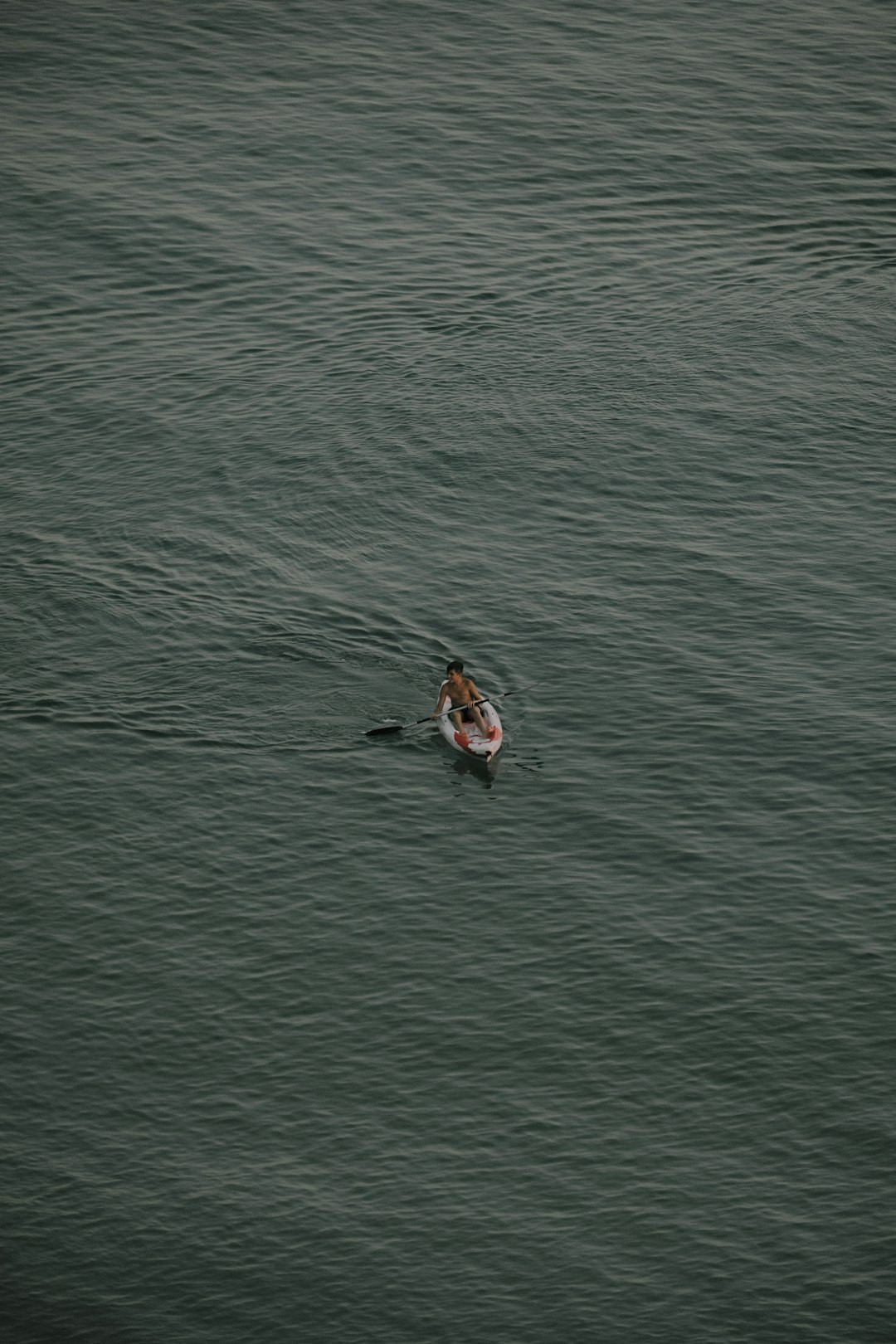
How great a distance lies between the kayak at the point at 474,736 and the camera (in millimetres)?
52875

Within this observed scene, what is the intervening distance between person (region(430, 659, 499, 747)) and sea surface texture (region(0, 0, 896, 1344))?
121 centimetres

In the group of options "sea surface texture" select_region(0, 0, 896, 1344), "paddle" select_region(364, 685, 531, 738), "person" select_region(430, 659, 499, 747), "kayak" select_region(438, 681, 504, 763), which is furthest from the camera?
"paddle" select_region(364, 685, 531, 738)

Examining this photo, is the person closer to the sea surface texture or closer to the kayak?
the kayak

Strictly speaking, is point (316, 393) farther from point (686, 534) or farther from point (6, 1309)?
point (6, 1309)

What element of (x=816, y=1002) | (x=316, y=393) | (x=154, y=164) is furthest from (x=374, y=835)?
(x=154, y=164)

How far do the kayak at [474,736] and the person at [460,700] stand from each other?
4 centimetres

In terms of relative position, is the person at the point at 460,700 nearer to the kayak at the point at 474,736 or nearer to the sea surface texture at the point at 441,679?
the kayak at the point at 474,736

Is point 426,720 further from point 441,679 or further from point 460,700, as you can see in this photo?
point 441,679

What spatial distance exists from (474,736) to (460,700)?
138 cm

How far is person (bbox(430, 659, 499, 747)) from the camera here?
53188 millimetres

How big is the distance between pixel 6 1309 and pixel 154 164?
2583 inches

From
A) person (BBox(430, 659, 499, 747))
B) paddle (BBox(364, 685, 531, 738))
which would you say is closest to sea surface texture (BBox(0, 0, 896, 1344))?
paddle (BBox(364, 685, 531, 738))

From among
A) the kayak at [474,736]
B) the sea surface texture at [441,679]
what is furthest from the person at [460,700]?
the sea surface texture at [441,679]

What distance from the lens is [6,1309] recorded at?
3762cm
